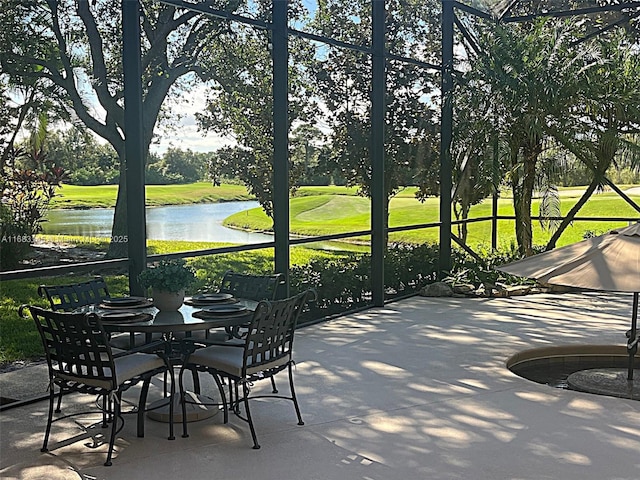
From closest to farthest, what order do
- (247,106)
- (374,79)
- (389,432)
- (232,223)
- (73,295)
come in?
1. (389,432)
2. (73,295)
3. (232,223)
4. (247,106)
5. (374,79)

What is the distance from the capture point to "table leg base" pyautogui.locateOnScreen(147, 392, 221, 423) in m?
4.75

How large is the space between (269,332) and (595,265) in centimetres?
230

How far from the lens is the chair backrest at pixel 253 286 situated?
563cm

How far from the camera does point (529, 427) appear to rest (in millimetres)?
4594

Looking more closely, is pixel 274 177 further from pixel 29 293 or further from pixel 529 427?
pixel 529 427

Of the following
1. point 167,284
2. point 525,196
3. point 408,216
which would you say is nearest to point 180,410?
point 167,284

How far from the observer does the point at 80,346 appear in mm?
4035

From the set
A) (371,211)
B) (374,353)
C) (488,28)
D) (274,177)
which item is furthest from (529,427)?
(488,28)

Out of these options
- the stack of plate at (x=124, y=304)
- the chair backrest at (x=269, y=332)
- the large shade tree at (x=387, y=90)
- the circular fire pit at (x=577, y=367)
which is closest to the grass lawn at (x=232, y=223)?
the large shade tree at (x=387, y=90)

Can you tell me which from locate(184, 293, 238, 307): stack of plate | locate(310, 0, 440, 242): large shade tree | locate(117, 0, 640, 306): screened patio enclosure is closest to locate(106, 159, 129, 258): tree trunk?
locate(117, 0, 640, 306): screened patio enclosure

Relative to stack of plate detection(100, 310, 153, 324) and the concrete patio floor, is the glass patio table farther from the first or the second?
the concrete patio floor

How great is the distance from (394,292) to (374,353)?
125 inches

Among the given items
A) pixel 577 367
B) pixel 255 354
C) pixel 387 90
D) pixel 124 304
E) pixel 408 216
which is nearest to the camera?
pixel 255 354

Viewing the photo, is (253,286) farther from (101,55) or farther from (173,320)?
(101,55)
